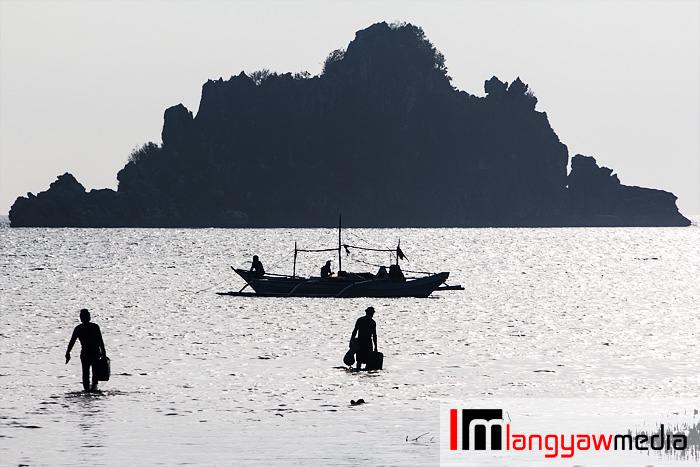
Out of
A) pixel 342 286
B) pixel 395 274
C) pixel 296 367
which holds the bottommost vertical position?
pixel 296 367

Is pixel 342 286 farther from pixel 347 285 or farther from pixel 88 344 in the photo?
pixel 88 344

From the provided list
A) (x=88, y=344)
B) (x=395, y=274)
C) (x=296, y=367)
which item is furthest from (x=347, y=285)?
(x=88, y=344)

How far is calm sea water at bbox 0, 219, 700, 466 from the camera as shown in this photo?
21234mm

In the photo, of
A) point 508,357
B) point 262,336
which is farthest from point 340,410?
point 262,336

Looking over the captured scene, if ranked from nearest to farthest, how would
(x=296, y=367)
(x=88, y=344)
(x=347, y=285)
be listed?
(x=88, y=344)
(x=296, y=367)
(x=347, y=285)

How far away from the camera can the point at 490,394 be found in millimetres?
27891

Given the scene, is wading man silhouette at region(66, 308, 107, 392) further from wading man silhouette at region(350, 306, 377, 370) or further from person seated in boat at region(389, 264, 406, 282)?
person seated in boat at region(389, 264, 406, 282)

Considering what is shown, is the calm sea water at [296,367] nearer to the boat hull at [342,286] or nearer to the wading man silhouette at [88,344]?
the wading man silhouette at [88,344]

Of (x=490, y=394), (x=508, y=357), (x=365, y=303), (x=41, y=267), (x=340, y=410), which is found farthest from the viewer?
(x=41, y=267)

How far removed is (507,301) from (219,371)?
41994mm

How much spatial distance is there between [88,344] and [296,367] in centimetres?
879

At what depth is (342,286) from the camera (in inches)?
2707

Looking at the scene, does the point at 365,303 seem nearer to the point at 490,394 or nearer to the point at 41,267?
the point at 490,394

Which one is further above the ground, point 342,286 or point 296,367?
point 342,286
